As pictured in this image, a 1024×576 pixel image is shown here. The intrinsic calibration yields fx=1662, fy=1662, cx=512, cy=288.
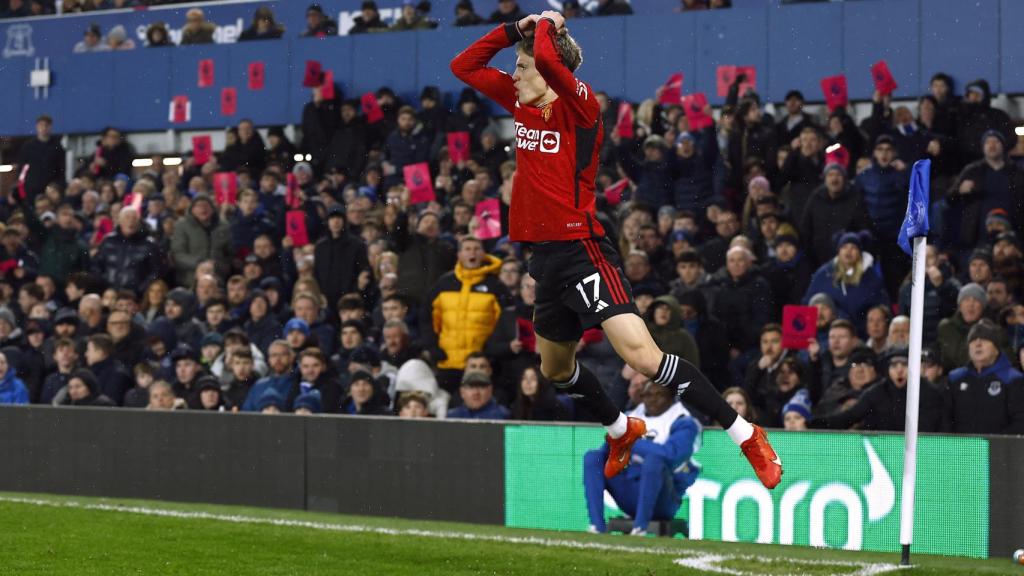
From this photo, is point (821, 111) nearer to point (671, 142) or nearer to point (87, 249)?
point (671, 142)

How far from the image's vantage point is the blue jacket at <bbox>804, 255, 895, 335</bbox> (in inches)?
496

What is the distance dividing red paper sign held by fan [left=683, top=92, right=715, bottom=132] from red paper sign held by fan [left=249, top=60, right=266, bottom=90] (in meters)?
6.54

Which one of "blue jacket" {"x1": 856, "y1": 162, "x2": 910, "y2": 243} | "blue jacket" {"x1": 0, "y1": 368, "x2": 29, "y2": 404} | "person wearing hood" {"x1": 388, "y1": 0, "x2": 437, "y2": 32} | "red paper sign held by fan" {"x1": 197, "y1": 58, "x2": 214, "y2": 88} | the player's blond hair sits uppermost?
"person wearing hood" {"x1": 388, "y1": 0, "x2": 437, "y2": 32}

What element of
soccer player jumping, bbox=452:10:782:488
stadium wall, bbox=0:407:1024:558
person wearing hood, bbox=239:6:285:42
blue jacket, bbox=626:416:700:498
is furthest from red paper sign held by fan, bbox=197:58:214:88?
soccer player jumping, bbox=452:10:782:488

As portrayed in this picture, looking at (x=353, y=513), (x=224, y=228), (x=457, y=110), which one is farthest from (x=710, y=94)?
(x=353, y=513)

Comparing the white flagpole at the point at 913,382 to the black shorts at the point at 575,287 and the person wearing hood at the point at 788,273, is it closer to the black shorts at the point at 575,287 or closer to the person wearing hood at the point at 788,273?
the black shorts at the point at 575,287

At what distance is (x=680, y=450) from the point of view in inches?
425

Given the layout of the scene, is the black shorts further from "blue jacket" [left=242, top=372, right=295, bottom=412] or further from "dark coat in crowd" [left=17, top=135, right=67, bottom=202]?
"dark coat in crowd" [left=17, top=135, right=67, bottom=202]

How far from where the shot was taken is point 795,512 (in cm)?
1049

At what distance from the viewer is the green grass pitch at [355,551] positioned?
28.6 feet

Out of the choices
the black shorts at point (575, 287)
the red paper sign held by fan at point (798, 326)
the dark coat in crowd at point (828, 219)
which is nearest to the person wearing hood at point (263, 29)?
the dark coat in crowd at point (828, 219)

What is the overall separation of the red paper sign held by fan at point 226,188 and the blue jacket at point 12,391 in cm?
368

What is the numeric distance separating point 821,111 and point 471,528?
6912mm

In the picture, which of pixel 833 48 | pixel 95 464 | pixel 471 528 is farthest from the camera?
pixel 833 48
